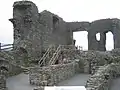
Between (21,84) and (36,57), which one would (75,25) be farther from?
(21,84)

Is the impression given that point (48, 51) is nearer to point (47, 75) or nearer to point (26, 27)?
point (26, 27)

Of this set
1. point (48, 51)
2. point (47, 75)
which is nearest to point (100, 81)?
point (47, 75)

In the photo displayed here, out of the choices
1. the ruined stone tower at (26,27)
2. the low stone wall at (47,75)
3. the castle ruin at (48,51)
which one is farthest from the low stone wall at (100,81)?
the ruined stone tower at (26,27)

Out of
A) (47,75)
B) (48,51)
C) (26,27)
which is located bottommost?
(47,75)

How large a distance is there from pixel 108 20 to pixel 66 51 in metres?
10.7

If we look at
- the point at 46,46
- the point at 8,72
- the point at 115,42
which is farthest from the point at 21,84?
the point at 115,42

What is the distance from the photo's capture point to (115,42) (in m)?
31.0

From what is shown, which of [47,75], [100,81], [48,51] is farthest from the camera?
[48,51]

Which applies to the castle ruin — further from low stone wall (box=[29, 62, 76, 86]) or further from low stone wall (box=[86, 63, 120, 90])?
low stone wall (box=[86, 63, 120, 90])

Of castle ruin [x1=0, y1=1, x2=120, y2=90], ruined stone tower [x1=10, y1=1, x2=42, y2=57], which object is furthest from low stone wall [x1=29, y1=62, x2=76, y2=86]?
ruined stone tower [x1=10, y1=1, x2=42, y2=57]

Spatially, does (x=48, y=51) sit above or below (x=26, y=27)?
below

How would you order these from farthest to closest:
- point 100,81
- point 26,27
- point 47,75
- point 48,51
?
point 26,27, point 48,51, point 47,75, point 100,81

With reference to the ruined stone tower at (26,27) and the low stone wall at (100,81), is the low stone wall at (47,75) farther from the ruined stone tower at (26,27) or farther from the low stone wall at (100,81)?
the ruined stone tower at (26,27)

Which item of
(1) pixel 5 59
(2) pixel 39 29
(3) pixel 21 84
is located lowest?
(3) pixel 21 84
